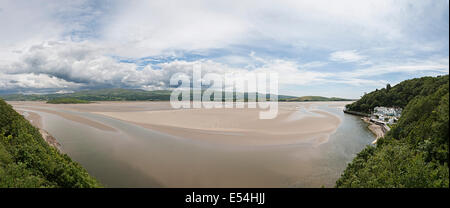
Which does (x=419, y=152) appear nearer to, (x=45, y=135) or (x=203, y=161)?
(x=203, y=161)

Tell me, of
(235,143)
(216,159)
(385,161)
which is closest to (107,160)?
(216,159)

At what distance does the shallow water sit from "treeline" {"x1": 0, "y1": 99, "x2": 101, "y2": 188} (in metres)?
4.16

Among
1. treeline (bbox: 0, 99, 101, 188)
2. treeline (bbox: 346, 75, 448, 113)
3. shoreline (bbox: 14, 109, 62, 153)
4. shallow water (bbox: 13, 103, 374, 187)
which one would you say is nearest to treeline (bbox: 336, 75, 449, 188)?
shallow water (bbox: 13, 103, 374, 187)

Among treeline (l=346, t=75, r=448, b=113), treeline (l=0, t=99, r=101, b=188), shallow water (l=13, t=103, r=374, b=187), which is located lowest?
shallow water (l=13, t=103, r=374, b=187)

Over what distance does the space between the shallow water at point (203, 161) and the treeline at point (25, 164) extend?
13.7 ft

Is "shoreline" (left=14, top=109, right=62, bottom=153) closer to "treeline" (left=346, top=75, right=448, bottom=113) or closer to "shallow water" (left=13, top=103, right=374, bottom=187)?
"shallow water" (left=13, top=103, right=374, bottom=187)

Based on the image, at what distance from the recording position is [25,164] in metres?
4.70

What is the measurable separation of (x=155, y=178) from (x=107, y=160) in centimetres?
476

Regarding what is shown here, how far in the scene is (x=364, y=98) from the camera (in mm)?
42375

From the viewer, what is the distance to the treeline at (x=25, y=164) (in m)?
4.23

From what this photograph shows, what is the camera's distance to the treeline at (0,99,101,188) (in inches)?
166

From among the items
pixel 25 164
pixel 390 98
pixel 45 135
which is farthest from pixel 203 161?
pixel 390 98

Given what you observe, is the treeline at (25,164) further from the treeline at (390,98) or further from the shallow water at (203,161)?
the treeline at (390,98)
